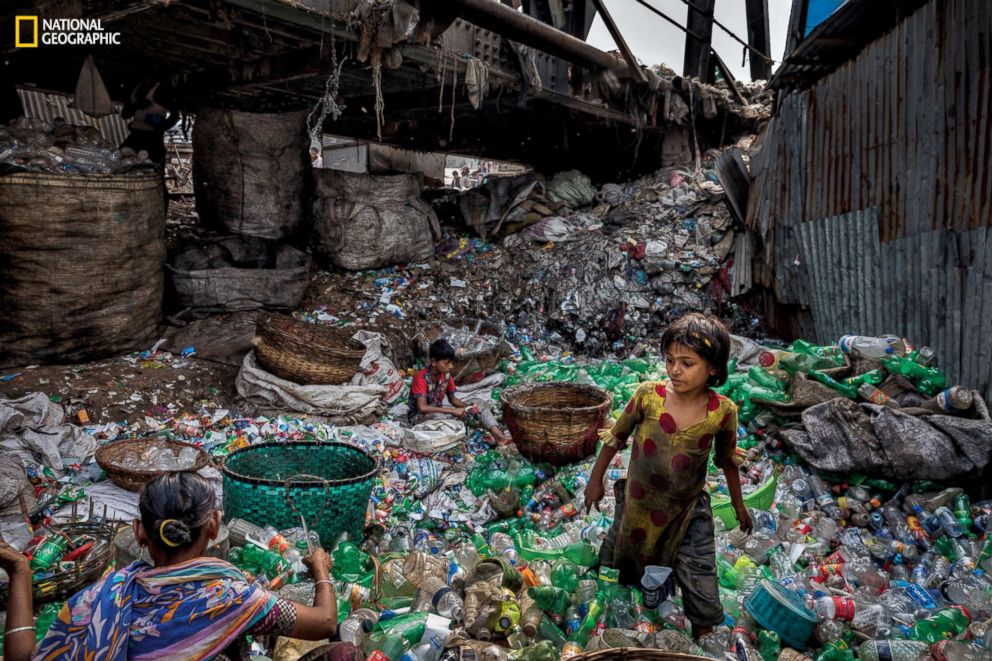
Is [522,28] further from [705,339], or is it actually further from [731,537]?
[731,537]

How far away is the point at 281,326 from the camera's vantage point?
5.56 metres

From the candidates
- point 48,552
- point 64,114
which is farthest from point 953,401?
point 64,114

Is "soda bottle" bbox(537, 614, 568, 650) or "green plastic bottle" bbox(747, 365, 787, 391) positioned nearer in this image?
"soda bottle" bbox(537, 614, 568, 650)

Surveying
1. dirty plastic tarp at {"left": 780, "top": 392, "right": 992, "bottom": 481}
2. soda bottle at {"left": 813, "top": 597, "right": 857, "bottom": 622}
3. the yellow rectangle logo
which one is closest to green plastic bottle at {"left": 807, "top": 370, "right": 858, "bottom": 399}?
dirty plastic tarp at {"left": 780, "top": 392, "right": 992, "bottom": 481}

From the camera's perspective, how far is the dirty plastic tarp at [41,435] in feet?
13.2

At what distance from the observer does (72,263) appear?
5.05 m

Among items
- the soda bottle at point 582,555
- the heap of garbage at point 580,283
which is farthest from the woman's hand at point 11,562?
the heap of garbage at point 580,283

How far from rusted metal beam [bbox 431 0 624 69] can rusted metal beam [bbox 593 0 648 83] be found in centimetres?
26

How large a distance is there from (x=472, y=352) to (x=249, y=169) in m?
3.09

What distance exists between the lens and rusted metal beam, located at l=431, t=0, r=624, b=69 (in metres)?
4.64

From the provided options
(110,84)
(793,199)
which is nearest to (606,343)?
(793,199)

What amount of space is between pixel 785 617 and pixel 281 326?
174 inches

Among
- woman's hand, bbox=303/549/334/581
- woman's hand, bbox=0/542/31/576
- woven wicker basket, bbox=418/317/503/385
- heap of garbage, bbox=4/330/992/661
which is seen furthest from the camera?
woven wicker basket, bbox=418/317/503/385

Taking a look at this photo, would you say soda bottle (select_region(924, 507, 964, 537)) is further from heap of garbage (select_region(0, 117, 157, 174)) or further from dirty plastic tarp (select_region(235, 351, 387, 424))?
heap of garbage (select_region(0, 117, 157, 174))
